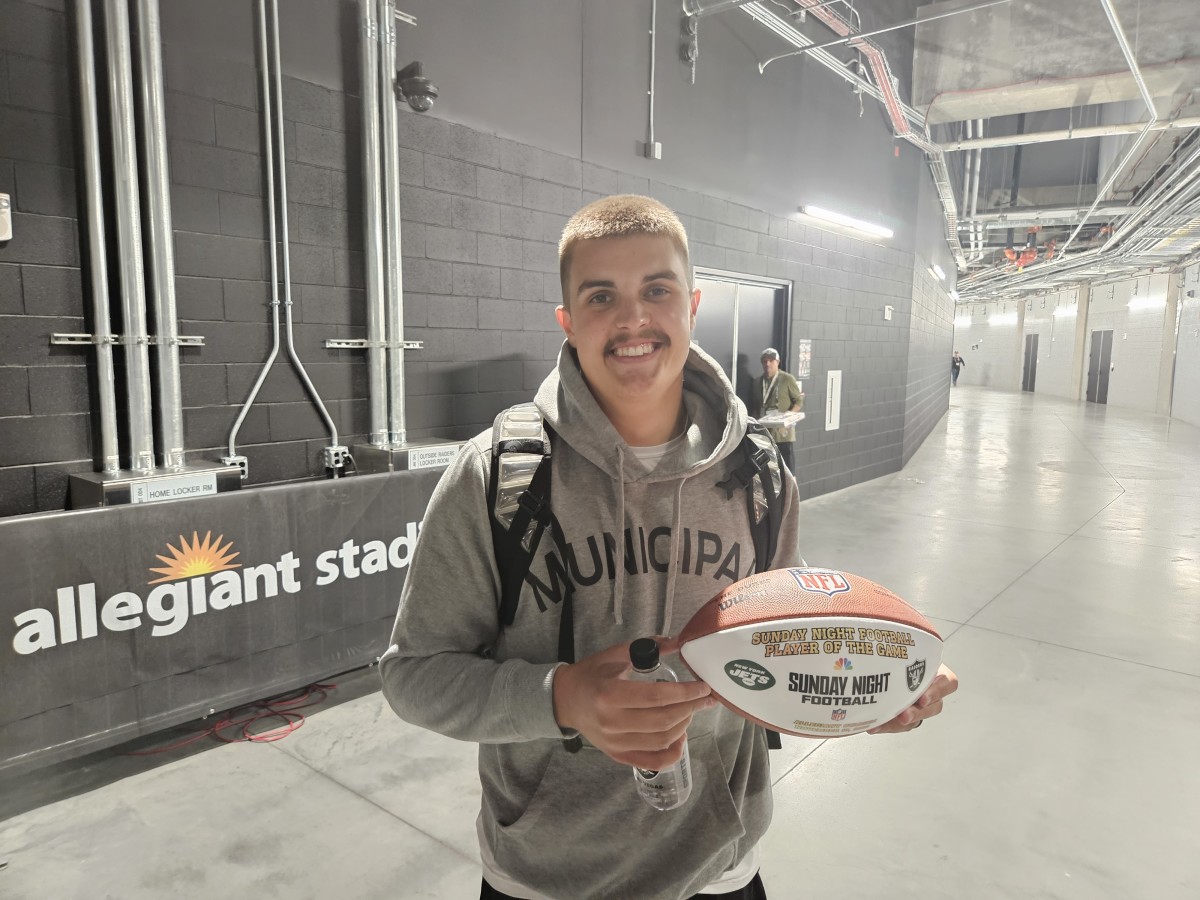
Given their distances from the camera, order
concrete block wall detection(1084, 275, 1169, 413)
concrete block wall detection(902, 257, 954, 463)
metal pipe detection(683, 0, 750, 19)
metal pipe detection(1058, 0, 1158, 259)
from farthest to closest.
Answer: concrete block wall detection(1084, 275, 1169, 413)
concrete block wall detection(902, 257, 954, 463)
metal pipe detection(683, 0, 750, 19)
metal pipe detection(1058, 0, 1158, 259)

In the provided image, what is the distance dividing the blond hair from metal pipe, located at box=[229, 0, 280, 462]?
261 cm

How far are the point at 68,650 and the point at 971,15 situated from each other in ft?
26.6

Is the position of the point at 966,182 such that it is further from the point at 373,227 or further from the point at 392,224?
the point at 373,227

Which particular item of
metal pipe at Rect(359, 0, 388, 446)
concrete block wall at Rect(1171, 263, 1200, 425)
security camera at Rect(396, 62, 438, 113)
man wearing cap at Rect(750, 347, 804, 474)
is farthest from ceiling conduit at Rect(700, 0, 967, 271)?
concrete block wall at Rect(1171, 263, 1200, 425)

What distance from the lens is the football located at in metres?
1.02

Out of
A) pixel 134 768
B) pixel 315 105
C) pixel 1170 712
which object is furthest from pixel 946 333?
pixel 134 768

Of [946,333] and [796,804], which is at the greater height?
[946,333]

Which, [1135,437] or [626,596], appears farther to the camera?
[1135,437]

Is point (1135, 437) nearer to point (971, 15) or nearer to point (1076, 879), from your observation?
point (971, 15)

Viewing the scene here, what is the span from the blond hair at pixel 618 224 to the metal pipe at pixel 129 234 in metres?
2.43

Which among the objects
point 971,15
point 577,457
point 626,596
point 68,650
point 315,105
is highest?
point 971,15

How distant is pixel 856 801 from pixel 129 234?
340 centimetres

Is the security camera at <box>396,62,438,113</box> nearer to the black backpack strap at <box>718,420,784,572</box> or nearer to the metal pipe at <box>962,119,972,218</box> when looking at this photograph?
the black backpack strap at <box>718,420,784,572</box>

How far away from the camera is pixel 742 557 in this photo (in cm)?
115
